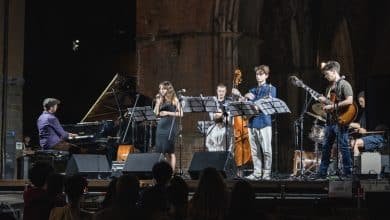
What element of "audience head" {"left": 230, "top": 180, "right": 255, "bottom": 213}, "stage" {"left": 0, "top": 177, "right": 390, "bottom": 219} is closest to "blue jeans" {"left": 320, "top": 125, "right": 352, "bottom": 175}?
"stage" {"left": 0, "top": 177, "right": 390, "bottom": 219}

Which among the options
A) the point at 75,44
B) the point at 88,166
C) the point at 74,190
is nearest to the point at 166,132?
the point at 88,166

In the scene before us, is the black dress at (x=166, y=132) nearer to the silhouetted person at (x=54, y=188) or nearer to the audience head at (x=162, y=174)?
the audience head at (x=162, y=174)

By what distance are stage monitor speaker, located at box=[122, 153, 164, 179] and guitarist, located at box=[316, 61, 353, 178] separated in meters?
2.80

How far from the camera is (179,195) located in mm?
7422

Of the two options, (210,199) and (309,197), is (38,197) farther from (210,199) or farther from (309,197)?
(309,197)

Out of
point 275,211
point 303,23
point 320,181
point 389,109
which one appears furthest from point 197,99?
point 303,23

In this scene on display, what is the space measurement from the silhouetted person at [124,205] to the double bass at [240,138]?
924cm

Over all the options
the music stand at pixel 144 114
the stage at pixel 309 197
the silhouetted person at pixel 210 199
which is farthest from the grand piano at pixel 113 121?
the silhouetted person at pixel 210 199

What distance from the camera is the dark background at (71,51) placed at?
1023 inches

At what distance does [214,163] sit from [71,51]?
49.4 feet

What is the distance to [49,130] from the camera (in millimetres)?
14906

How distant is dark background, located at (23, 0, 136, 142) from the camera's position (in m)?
26.0

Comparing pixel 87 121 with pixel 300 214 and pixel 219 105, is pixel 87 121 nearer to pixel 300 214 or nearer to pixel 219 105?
pixel 219 105

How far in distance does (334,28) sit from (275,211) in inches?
601
